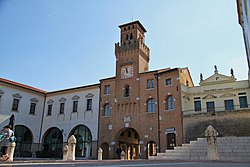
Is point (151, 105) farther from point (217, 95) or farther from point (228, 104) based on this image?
point (228, 104)

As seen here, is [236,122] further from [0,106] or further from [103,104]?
[0,106]

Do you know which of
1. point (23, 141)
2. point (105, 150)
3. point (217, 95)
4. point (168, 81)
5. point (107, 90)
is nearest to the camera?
point (217, 95)

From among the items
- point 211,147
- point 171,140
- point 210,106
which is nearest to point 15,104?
point 171,140

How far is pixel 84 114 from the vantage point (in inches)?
1375

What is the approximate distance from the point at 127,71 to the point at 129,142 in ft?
33.5

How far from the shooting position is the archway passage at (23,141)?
34.2m

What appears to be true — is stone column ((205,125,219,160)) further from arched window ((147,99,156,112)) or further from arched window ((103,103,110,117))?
arched window ((103,103,110,117))

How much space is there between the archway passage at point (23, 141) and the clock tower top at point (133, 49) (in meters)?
15.7

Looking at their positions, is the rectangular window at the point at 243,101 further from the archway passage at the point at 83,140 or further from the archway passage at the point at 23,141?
the archway passage at the point at 23,141

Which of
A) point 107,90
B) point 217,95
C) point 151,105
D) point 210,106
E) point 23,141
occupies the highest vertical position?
point 107,90

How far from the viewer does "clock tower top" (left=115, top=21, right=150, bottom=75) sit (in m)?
34.4

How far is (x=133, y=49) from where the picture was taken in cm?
3497

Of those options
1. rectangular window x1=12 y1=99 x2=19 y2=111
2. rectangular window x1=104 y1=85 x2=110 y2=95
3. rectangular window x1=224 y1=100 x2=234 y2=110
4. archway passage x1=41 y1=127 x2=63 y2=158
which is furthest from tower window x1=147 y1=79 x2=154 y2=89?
rectangular window x1=12 y1=99 x2=19 y2=111

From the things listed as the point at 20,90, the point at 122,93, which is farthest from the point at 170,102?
the point at 20,90
